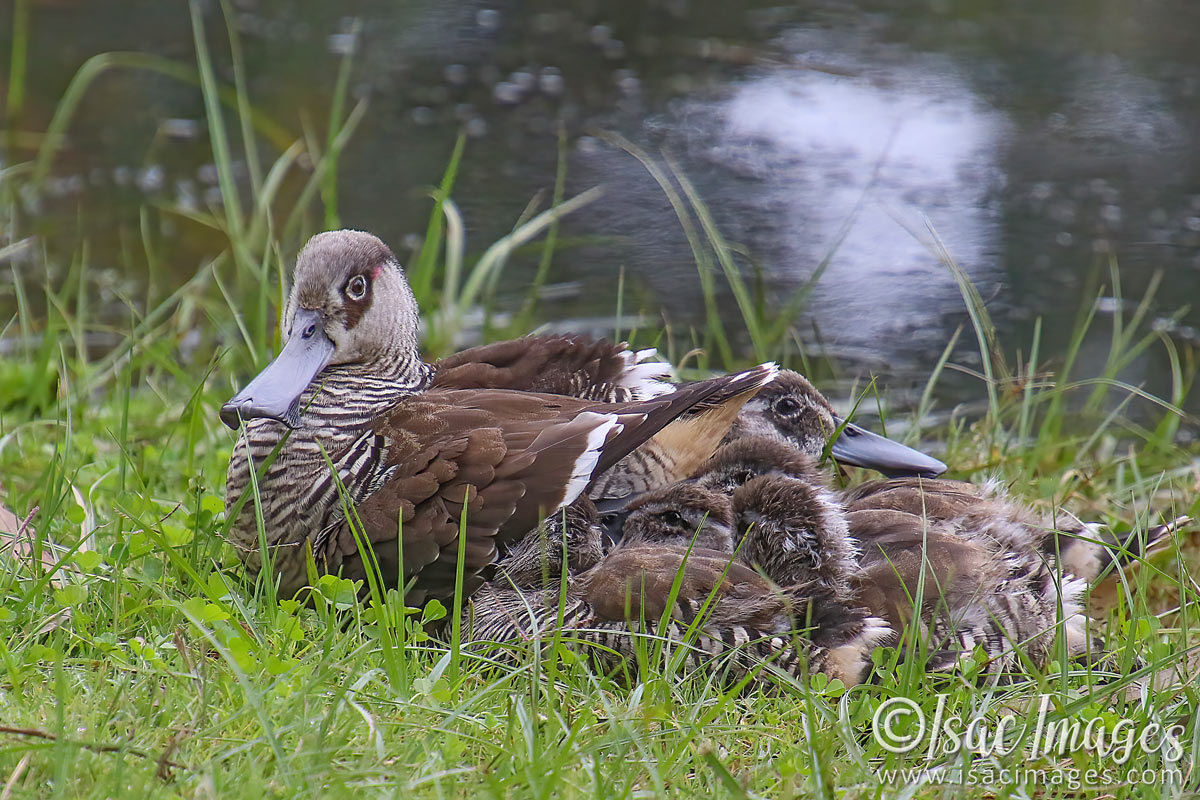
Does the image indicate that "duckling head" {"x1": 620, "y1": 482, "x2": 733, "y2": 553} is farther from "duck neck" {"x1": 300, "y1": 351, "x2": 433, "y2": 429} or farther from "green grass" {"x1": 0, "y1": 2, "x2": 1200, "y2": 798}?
"duck neck" {"x1": 300, "y1": 351, "x2": 433, "y2": 429}

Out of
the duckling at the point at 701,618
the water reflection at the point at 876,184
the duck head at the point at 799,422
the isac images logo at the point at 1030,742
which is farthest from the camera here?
the water reflection at the point at 876,184

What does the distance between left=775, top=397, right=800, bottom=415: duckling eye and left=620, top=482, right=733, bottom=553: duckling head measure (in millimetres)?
545

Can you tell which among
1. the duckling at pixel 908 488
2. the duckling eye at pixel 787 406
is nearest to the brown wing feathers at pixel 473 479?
the duckling at pixel 908 488

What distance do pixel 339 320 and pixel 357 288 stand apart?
0.09m

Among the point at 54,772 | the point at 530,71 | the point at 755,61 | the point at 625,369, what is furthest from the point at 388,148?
the point at 54,772

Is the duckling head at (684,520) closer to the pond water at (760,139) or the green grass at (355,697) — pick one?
the green grass at (355,697)

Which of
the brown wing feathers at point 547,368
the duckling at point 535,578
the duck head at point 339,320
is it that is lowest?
the duckling at point 535,578

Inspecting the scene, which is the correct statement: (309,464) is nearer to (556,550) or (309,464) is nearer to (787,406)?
(556,550)

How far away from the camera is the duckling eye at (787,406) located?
3584 mm

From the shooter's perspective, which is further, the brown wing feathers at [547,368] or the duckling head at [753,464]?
the brown wing feathers at [547,368]

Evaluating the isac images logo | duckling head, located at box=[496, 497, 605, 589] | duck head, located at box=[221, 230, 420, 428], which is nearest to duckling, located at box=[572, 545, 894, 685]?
duckling head, located at box=[496, 497, 605, 589]

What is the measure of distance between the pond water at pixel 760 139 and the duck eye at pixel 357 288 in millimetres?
2227

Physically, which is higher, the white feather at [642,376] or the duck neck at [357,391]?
the duck neck at [357,391]

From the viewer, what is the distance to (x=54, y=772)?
2162 mm
